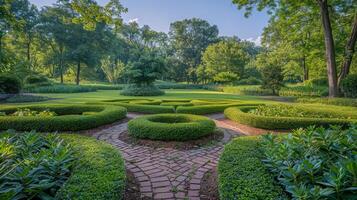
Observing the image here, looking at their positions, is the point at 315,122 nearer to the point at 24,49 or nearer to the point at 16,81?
the point at 16,81

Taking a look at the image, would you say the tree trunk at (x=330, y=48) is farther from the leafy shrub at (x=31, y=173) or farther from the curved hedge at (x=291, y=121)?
the leafy shrub at (x=31, y=173)

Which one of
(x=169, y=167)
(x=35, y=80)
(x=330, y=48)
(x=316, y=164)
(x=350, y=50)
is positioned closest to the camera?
(x=316, y=164)

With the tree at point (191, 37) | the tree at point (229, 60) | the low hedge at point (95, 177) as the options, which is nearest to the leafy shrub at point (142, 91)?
the low hedge at point (95, 177)

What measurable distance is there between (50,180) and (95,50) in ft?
102

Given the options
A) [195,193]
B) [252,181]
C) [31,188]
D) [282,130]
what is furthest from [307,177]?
[282,130]

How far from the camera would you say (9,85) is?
1259 centimetres

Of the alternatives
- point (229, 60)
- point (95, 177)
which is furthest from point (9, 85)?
point (229, 60)

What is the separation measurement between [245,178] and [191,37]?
4570 cm

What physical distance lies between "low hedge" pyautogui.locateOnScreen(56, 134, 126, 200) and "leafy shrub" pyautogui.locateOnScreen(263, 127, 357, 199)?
5.24ft

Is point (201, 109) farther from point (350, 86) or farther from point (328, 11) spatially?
point (328, 11)

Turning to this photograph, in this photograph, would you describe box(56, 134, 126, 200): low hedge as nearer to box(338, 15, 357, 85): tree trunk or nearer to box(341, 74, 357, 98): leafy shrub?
box(341, 74, 357, 98): leafy shrub

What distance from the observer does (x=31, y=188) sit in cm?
173

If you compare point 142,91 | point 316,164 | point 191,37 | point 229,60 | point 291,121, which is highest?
point 191,37

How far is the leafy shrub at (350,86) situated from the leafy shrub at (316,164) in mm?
10289
